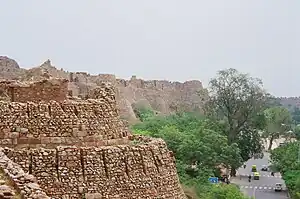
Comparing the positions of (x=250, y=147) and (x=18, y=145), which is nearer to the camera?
(x=18, y=145)

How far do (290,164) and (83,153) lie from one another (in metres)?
36.5

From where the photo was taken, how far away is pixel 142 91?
69.0 meters

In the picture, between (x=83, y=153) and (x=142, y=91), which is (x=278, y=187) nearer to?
(x=142, y=91)

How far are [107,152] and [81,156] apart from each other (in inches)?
20.6

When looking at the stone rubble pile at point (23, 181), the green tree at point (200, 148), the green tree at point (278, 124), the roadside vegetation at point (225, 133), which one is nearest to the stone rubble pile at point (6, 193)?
the stone rubble pile at point (23, 181)

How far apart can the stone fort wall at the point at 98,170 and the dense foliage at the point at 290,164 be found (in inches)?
1053

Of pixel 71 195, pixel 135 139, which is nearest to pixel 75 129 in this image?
pixel 71 195

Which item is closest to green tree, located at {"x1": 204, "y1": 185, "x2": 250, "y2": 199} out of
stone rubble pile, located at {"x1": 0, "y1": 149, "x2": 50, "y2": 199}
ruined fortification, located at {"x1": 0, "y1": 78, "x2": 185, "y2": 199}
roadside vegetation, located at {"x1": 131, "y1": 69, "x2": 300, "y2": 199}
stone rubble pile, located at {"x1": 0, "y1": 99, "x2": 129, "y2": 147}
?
roadside vegetation, located at {"x1": 131, "y1": 69, "x2": 300, "y2": 199}

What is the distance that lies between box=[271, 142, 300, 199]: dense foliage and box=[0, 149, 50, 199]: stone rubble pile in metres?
30.0

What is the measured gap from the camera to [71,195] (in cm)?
1118

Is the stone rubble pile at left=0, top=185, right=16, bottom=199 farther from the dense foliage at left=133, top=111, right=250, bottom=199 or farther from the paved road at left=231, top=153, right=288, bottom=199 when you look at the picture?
the paved road at left=231, top=153, right=288, bottom=199

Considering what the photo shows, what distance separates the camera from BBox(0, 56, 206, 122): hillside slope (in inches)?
2040

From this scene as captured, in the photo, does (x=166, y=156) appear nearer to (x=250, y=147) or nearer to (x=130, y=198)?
(x=130, y=198)

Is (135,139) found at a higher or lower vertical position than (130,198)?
higher
